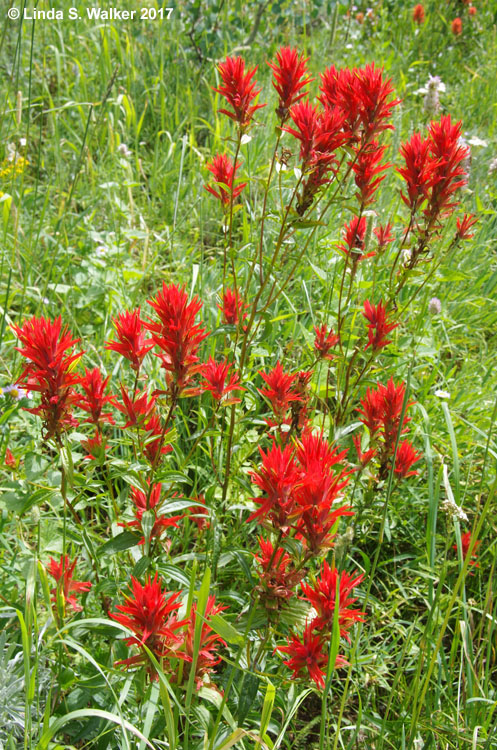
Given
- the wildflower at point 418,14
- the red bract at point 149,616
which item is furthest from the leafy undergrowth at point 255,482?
the wildflower at point 418,14

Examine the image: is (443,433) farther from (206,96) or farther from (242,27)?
(242,27)

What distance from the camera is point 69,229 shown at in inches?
106

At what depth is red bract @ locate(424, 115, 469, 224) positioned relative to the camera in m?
1.42

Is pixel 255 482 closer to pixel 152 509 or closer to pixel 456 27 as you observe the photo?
pixel 152 509

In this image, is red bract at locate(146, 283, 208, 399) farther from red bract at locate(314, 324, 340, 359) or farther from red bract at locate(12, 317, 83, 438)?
red bract at locate(314, 324, 340, 359)

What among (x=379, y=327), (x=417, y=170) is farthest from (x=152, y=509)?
(x=417, y=170)

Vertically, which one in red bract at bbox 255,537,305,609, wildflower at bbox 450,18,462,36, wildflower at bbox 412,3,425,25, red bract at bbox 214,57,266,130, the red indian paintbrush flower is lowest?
the red indian paintbrush flower

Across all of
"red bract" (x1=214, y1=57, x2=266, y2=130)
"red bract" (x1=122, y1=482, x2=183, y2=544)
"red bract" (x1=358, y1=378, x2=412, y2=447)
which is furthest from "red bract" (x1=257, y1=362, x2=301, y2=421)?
"red bract" (x1=214, y1=57, x2=266, y2=130)

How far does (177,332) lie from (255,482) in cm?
28

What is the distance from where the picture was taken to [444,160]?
1.42 m

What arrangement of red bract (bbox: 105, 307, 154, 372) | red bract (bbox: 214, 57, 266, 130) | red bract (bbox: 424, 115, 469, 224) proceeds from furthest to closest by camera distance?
red bract (bbox: 424, 115, 469, 224)
red bract (bbox: 214, 57, 266, 130)
red bract (bbox: 105, 307, 154, 372)

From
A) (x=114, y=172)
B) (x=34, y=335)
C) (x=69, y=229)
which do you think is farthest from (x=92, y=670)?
(x=114, y=172)

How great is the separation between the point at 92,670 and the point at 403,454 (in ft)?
2.80

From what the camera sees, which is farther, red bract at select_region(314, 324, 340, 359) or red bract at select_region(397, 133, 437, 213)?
red bract at select_region(314, 324, 340, 359)
